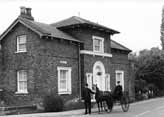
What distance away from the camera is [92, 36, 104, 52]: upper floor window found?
98.6 ft

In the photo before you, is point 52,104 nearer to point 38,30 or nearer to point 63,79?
point 63,79

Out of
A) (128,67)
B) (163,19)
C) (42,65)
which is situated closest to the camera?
(42,65)

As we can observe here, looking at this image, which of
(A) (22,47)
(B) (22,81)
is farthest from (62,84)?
(A) (22,47)

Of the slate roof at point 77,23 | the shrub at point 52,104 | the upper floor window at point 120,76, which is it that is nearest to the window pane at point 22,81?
the shrub at point 52,104

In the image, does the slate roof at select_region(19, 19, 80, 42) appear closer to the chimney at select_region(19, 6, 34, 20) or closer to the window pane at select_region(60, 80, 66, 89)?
the chimney at select_region(19, 6, 34, 20)

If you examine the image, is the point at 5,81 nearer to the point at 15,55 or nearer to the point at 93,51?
the point at 15,55

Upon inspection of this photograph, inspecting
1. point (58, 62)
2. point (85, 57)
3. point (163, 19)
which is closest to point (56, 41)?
point (58, 62)

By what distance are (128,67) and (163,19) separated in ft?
93.9

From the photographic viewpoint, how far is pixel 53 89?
84.2 feet

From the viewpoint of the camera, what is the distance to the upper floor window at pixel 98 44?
98.6 feet

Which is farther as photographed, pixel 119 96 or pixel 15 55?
pixel 15 55

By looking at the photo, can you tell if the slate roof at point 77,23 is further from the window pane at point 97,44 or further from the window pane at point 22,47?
the window pane at point 22,47

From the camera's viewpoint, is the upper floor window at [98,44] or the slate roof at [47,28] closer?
the slate roof at [47,28]

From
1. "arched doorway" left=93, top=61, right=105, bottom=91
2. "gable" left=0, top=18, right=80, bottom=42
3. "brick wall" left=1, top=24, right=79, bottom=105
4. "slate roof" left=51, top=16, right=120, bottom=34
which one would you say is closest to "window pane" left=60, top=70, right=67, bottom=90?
"brick wall" left=1, top=24, right=79, bottom=105
